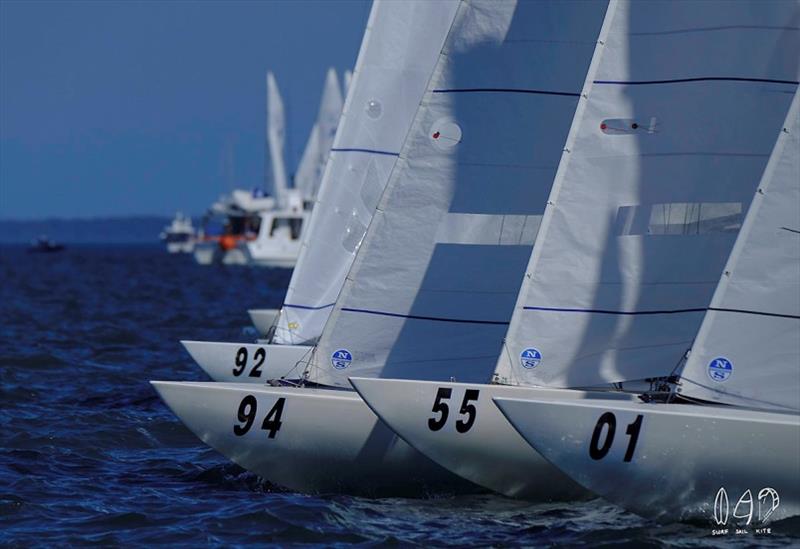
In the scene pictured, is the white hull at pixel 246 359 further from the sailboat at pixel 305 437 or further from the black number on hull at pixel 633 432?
the black number on hull at pixel 633 432

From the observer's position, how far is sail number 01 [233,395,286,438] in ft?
34.8

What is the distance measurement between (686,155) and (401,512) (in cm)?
298

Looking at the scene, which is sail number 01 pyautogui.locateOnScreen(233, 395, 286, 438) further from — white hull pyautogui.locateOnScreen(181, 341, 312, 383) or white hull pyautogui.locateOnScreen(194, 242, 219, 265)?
white hull pyautogui.locateOnScreen(194, 242, 219, 265)

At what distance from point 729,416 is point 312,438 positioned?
2.85 meters

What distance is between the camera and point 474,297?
11391 mm

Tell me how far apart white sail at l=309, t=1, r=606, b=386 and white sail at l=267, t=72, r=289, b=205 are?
60.8 metres

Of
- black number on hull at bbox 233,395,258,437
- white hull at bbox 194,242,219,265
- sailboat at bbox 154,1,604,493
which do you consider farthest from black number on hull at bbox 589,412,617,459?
white hull at bbox 194,242,219,265

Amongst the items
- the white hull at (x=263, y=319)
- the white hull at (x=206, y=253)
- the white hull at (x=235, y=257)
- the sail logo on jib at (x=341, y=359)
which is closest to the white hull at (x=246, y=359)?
the sail logo on jib at (x=341, y=359)

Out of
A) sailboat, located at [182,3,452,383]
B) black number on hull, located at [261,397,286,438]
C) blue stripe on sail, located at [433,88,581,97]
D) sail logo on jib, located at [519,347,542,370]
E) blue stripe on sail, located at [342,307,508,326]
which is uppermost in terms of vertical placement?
sailboat, located at [182,3,452,383]

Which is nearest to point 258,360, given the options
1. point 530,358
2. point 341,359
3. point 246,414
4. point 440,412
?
point 341,359

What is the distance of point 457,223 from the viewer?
37.2 ft

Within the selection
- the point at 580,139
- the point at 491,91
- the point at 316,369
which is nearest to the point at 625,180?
the point at 580,139

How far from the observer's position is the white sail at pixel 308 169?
67.3 m

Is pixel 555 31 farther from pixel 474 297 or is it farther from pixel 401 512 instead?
pixel 401 512
